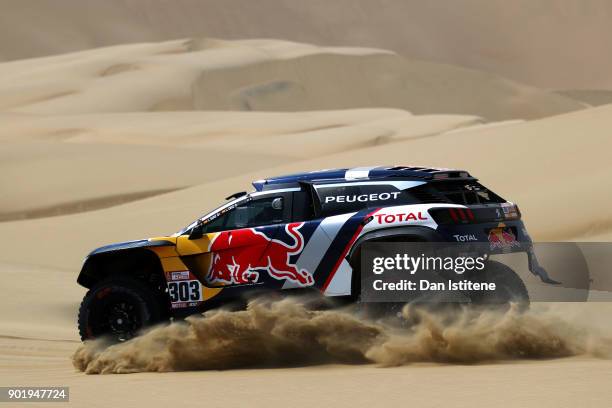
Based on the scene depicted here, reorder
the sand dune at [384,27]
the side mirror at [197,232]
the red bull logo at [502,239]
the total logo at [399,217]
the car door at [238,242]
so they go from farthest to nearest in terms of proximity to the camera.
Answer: the sand dune at [384,27]
the side mirror at [197,232]
the car door at [238,242]
the total logo at [399,217]
the red bull logo at [502,239]

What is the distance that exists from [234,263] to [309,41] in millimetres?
135208

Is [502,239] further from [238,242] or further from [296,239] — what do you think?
[238,242]

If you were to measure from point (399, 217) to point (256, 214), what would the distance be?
3.89 feet

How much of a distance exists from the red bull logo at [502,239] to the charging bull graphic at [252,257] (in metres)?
1.31

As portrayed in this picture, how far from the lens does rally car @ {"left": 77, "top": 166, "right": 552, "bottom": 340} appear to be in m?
8.51

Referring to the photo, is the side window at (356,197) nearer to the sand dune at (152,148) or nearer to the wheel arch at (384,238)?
the wheel arch at (384,238)

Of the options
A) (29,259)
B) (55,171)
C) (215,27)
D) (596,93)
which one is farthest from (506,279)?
(215,27)

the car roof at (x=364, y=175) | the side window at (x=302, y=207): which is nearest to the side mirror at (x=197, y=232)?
the car roof at (x=364, y=175)

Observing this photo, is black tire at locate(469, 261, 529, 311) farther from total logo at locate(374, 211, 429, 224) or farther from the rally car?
total logo at locate(374, 211, 429, 224)

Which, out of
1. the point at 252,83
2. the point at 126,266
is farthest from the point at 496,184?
the point at 252,83

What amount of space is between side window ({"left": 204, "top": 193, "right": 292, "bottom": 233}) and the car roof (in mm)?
137

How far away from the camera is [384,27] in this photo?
497 feet

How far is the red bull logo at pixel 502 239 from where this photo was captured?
8.39m

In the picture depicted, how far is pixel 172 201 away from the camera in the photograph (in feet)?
81.1
